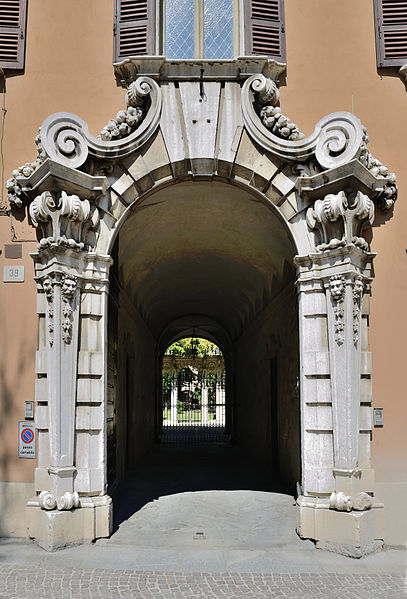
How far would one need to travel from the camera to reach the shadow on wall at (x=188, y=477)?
956 centimetres

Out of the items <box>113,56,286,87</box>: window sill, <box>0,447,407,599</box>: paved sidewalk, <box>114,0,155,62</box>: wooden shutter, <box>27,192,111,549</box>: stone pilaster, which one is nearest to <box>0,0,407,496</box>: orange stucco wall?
<box>114,0,155,62</box>: wooden shutter

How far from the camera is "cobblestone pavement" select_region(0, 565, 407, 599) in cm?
546

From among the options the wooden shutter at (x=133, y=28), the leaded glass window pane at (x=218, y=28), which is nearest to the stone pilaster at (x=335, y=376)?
the leaded glass window pane at (x=218, y=28)

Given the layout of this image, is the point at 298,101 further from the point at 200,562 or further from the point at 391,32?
the point at 200,562

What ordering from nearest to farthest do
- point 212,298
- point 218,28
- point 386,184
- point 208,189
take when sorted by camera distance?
point 386,184, point 218,28, point 208,189, point 212,298

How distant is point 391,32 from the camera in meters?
7.95

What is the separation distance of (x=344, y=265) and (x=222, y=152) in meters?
2.19

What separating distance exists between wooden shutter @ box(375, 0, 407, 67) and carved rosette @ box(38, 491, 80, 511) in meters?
6.86

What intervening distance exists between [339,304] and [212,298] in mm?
10542

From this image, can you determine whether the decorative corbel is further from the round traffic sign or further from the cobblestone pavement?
the round traffic sign

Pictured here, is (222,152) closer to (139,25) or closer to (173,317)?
(139,25)

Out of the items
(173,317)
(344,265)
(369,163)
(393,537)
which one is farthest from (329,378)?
(173,317)

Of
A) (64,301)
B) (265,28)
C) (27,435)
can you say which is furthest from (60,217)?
(265,28)

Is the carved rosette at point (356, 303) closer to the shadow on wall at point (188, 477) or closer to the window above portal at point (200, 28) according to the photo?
the window above portal at point (200, 28)
